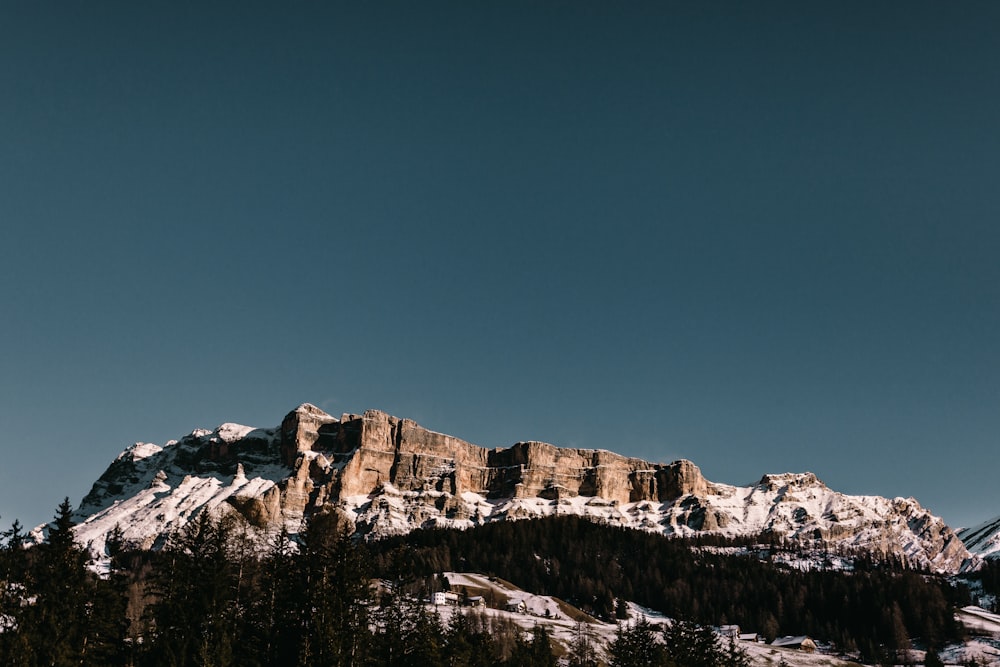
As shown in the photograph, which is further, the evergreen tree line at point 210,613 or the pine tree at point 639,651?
the pine tree at point 639,651

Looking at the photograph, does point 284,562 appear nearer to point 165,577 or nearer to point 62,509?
point 165,577

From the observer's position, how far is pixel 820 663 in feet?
635

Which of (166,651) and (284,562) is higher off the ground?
(284,562)

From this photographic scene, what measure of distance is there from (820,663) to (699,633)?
95777 millimetres

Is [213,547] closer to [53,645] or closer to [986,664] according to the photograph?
[53,645]

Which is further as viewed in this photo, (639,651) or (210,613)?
(639,651)

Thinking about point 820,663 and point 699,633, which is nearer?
point 699,633

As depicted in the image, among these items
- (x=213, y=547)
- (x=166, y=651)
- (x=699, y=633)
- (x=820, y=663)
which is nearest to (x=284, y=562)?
(x=213, y=547)

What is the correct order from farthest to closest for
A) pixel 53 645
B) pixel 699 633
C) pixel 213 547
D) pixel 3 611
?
1. pixel 699 633
2. pixel 213 547
3. pixel 3 611
4. pixel 53 645

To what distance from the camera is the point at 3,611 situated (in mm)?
88562

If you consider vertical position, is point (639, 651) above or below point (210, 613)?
below

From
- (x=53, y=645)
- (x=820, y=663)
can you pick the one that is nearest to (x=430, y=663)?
(x=53, y=645)

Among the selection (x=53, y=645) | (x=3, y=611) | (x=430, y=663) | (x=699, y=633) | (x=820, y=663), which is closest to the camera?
(x=53, y=645)

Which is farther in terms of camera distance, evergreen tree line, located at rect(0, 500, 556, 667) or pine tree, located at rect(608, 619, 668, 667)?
pine tree, located at rect(608, 619, 668, 667)
